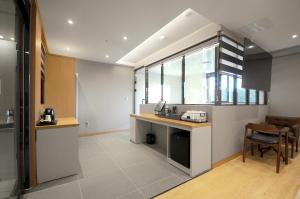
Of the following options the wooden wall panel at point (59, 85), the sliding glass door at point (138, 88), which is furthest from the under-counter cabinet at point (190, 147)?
→ the sliding glass door at point (138, 88)

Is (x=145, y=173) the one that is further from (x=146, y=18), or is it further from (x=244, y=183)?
(x=146, y=18)

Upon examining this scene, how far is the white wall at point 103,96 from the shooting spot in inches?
201

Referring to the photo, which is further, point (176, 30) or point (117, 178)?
point (176, 30)

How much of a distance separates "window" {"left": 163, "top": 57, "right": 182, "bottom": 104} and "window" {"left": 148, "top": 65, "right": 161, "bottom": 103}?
0.25m

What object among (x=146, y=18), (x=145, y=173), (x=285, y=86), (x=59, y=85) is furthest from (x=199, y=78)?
(x=59, y=85)

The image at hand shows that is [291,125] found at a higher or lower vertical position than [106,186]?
higher

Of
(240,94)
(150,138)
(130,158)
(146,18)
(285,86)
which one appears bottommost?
(130,158)

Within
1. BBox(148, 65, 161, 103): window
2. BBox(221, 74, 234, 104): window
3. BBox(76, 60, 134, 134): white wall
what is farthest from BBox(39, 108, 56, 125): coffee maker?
BBox(221, 74, 234, 104): window

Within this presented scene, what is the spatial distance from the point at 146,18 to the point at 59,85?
2.54 meters

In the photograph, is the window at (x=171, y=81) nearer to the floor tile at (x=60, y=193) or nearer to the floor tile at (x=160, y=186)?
the floor tile at (x=160, y=186)

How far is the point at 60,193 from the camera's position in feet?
6.24

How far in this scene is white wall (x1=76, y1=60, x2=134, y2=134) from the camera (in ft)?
16.7

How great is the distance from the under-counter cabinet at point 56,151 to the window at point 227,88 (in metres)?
2.81

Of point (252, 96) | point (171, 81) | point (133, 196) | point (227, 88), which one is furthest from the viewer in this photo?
point (171, 81)
